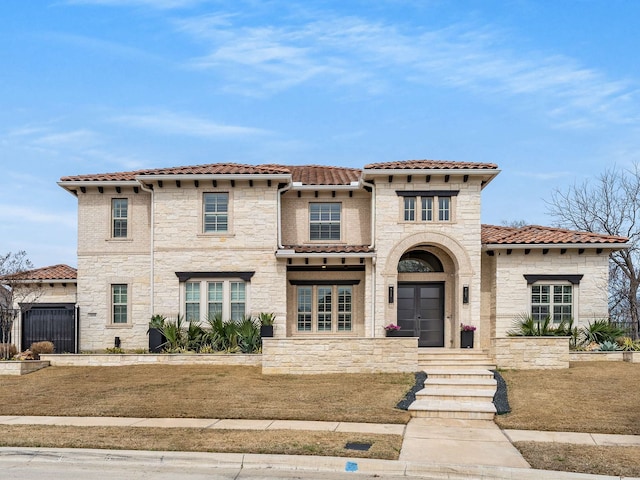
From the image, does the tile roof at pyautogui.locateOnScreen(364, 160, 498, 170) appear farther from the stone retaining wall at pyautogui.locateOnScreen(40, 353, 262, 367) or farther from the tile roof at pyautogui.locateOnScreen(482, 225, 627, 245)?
the stone retaining wall at pyautogui.locateOnScreen(40, 353, 262, 367)

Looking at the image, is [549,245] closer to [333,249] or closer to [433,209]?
[433,209]

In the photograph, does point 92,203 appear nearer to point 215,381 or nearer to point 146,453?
point 215,381

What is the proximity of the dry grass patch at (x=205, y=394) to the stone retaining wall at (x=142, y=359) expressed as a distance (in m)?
0.49

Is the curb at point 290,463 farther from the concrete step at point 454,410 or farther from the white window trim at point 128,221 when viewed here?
the white window trim at point 128,221

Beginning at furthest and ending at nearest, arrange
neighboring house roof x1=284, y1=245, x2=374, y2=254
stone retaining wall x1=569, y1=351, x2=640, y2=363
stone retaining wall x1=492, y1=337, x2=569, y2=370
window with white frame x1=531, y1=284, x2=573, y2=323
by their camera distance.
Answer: window with white frame x1=531, y1=284, x2=573, y2=323 < neighboring house roof x1=284, y1=245, x2=374, y2=254 < stone retaining wall x1=569, y1=351, x2=640, y2=363 < stone retaining wall x1=492, y1=337, x2=569, y2=370

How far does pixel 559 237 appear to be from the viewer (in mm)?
21859

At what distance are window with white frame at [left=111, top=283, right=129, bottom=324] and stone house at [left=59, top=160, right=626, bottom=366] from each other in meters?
0.04

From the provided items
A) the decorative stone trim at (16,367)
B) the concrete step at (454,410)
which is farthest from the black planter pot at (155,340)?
the concrete step at (454,410)

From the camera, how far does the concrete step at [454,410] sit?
13.5 metres

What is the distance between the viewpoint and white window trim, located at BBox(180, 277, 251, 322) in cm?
2198

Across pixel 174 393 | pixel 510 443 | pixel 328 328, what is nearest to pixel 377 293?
pixel 328 328

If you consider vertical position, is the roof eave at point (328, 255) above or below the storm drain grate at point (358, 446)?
above

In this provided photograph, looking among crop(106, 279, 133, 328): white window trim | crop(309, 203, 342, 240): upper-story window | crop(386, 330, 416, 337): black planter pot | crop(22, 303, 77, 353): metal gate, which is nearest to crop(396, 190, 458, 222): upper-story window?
crop(309, 203, 342, 240): upper-story window

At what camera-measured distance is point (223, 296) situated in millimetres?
22016
